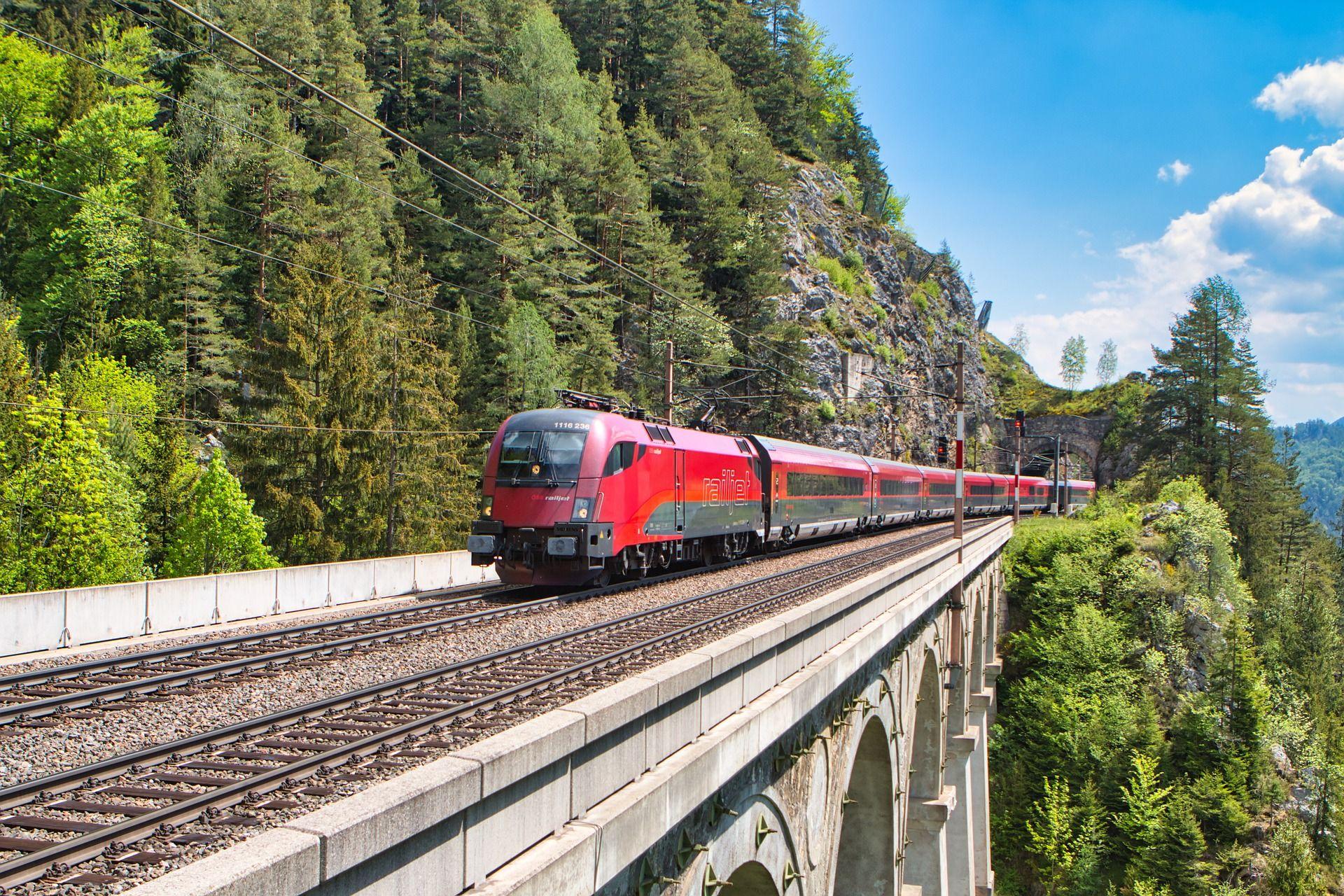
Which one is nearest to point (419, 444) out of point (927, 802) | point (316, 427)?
point (316, 427)

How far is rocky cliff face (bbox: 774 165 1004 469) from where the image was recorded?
203ft

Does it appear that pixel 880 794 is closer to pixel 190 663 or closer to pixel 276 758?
pixel 190 663

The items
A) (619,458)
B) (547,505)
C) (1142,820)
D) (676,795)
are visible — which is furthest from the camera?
(1142,820)

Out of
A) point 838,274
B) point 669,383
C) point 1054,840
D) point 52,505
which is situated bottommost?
point 1054,840

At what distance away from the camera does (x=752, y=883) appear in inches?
338

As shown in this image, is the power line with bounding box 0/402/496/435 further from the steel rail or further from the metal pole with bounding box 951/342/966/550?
the steel rail

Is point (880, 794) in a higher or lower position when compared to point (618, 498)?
lower

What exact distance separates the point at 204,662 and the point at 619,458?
8060mm

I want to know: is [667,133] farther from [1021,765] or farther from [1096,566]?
[1021,765]

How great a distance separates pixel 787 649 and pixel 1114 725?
3387 cm

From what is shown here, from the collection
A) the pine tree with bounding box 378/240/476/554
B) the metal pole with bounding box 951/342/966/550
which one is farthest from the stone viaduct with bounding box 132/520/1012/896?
the pine tree with bounding box 378/240/476/554

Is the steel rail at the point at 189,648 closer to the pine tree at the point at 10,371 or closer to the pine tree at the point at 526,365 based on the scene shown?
the pine tree at the point at 10,371

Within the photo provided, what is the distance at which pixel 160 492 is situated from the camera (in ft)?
110

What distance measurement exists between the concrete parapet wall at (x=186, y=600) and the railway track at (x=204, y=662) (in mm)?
1773
